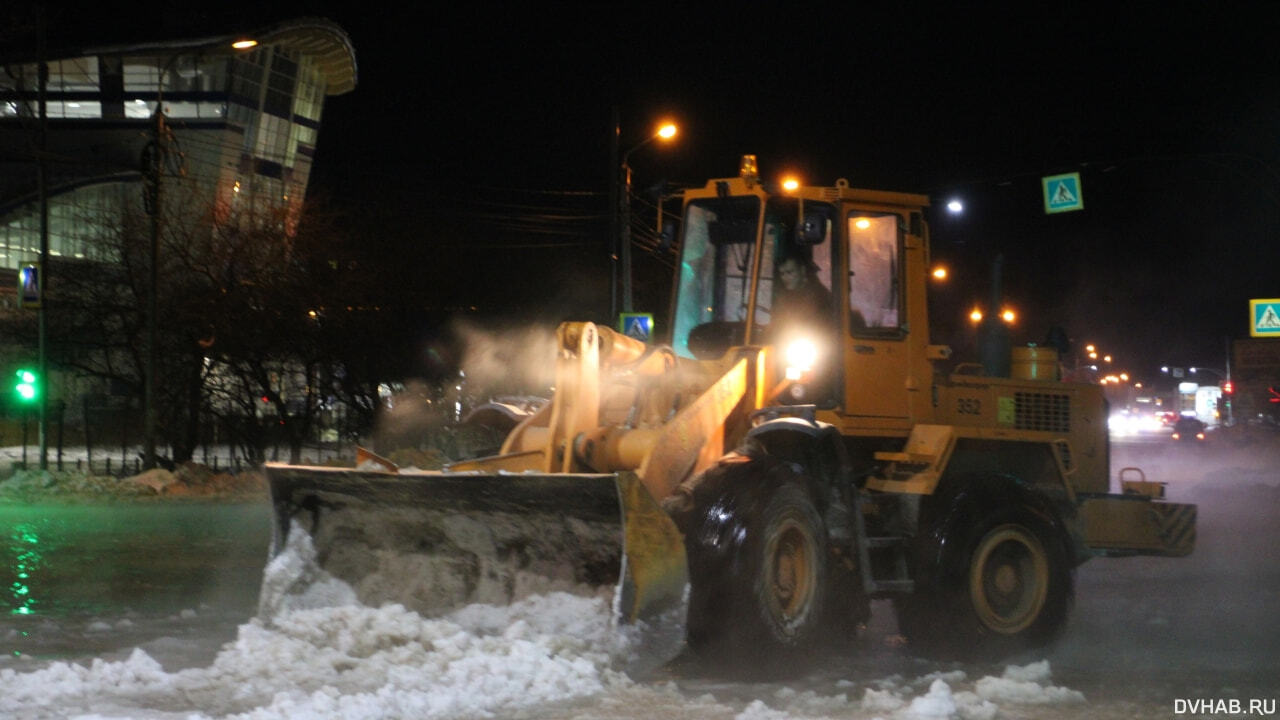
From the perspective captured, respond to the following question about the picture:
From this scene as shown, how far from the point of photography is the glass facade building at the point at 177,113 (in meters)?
50.0

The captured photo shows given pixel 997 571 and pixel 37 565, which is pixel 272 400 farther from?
pixel 997 571

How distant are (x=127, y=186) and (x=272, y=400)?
25.2m

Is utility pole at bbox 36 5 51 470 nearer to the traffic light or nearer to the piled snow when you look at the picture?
the traffic light

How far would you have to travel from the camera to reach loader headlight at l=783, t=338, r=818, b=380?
359 inches

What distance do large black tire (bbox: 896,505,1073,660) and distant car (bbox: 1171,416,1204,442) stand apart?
153 ft

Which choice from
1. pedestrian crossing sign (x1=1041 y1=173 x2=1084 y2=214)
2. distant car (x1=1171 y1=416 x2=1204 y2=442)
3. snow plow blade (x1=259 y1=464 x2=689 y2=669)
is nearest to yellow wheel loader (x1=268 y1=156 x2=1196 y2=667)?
snow plow blade (x1=259 y1=464 x2=689 y2=669)

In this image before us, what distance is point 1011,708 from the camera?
281 inches

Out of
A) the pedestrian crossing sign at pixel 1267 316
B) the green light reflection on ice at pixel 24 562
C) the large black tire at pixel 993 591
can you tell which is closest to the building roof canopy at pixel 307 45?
the green light reflection on ice at pixel 24 562

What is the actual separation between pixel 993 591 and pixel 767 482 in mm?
2671

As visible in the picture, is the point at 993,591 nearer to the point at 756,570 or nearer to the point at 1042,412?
the point at 1042,412

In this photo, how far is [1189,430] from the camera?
176 ft

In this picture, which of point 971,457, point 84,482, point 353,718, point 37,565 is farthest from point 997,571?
point 84,482

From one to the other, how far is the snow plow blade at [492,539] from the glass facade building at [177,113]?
42.0 meters

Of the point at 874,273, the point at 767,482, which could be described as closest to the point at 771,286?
the point at 874,273
